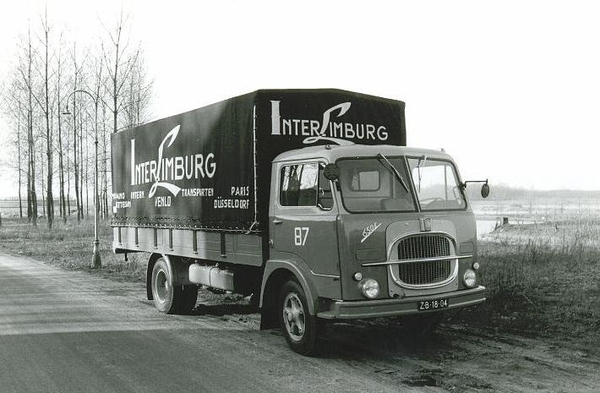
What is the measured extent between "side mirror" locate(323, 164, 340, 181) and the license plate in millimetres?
1666

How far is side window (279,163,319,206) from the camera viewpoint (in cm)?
683

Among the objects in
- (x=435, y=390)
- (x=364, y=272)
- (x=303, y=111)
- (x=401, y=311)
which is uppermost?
(x=303, y=111)

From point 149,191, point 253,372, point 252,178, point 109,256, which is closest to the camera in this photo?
point 253,372

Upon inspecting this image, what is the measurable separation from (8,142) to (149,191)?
39.0 m

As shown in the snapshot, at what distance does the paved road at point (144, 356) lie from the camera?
18.7 ft

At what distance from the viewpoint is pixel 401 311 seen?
6254mm

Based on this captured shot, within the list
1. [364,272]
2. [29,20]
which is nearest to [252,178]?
[364,272]

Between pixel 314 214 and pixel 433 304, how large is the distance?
1.66 metres

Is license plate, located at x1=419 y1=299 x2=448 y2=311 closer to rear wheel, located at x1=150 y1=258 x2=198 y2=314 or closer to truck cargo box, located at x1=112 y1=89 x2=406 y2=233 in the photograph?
truck cargo box, located at x1=112 y1=89 x2=406 y2=233

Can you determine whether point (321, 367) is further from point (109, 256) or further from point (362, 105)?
point (109, 256)

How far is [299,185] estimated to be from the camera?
277 inches

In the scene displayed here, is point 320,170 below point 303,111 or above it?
below

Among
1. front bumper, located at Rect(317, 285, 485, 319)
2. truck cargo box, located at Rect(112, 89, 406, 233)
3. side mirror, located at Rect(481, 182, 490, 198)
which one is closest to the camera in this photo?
front bumper, located at Rect(317, 285, 485, 319)

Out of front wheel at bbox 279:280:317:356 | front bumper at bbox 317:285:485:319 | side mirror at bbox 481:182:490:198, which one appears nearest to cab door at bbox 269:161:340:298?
front bumper at bbox 317:285:485:319
